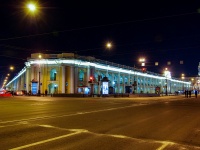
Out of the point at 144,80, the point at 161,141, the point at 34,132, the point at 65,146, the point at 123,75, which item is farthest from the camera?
the point at 144,80

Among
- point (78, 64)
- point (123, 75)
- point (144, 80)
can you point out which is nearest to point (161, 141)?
point (78, 64)

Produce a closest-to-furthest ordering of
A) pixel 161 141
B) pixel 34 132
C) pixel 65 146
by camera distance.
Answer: pixel 65 146 → pixel 161 141 → pixel 34 132

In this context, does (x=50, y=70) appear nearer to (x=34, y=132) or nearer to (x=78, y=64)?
(x=78, y=64)

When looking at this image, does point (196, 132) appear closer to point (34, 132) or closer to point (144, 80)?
point (34, 132)

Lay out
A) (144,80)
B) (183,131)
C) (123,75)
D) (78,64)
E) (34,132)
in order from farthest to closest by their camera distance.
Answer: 1. (144,80)
2. (123,75)
3. (78,64)
4. (183,131)
5. (34,132)

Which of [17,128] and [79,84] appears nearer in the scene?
[17,128]

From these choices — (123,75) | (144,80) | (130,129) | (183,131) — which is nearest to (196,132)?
(183,131)

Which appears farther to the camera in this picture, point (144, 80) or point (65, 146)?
point (144, 80)

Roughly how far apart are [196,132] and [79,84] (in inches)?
2730

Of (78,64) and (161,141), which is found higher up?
(78,64)

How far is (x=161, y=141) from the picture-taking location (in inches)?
381

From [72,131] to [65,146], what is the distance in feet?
9.60

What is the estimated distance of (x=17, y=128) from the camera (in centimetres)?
1211

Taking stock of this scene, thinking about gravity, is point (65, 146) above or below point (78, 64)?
below
